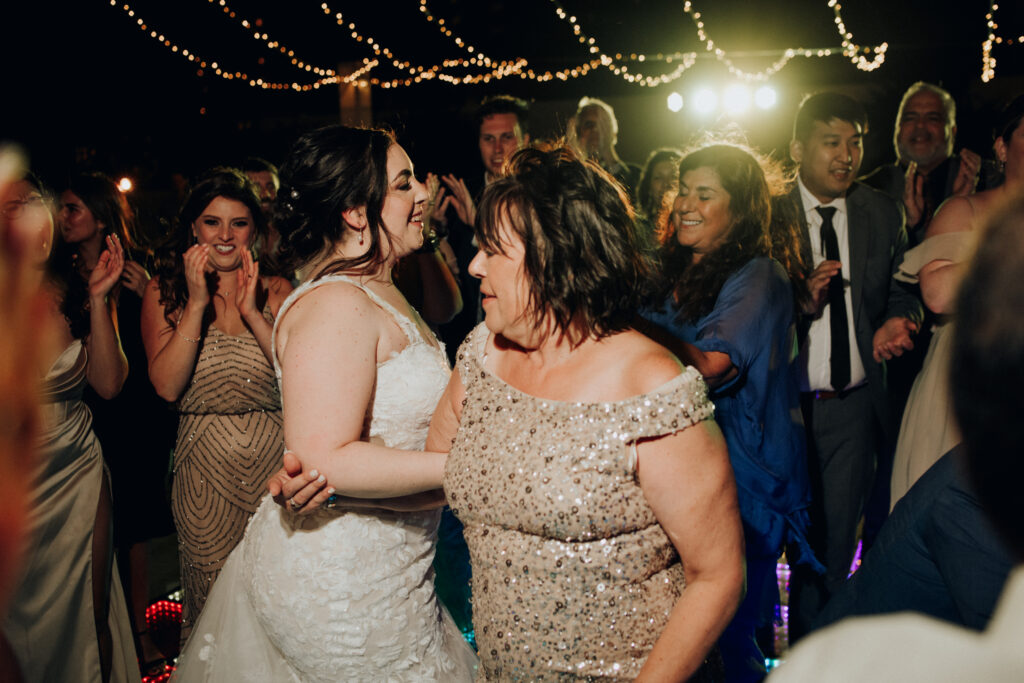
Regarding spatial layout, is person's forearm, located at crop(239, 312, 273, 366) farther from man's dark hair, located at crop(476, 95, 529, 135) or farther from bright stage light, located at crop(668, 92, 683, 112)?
bright stage light, located at crop(668, 92, 683, 112)

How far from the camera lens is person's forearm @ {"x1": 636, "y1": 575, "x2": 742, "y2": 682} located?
1.26 metres

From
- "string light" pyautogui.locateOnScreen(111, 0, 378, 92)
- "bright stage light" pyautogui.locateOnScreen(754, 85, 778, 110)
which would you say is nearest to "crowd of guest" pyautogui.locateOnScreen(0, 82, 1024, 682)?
"string light" pyautogui.locateOnScreen(111, 0, 378, 92)

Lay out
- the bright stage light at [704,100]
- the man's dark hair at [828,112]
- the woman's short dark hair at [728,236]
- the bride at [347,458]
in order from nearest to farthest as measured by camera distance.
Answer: the bride at [347,458] < the woman's short dark hair at [728,236] < the man's dark hair at [828,112] < the bright stage light at [704,100]

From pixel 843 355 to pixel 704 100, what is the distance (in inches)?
306

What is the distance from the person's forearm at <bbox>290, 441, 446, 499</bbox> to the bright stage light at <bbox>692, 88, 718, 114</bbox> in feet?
31.2

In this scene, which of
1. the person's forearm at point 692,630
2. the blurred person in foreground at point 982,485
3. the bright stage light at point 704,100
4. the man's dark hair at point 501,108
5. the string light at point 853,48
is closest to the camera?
the blurred person in foreground at point 982,485

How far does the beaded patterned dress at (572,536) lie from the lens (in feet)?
4.26

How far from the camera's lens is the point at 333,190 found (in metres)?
1.97

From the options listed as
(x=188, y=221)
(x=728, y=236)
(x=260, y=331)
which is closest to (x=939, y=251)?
(x=728, y=236)

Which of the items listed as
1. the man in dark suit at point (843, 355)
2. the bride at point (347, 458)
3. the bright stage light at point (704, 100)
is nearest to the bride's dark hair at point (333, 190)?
the bride at point (347, 458)

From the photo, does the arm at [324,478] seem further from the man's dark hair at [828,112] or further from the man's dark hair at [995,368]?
the man's dark hair at [828,112]

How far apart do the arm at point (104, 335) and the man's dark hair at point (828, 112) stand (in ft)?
10.1

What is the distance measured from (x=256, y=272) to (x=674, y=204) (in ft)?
5.33

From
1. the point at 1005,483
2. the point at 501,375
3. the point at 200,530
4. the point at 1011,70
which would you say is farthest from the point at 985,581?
the point at 1011,70
